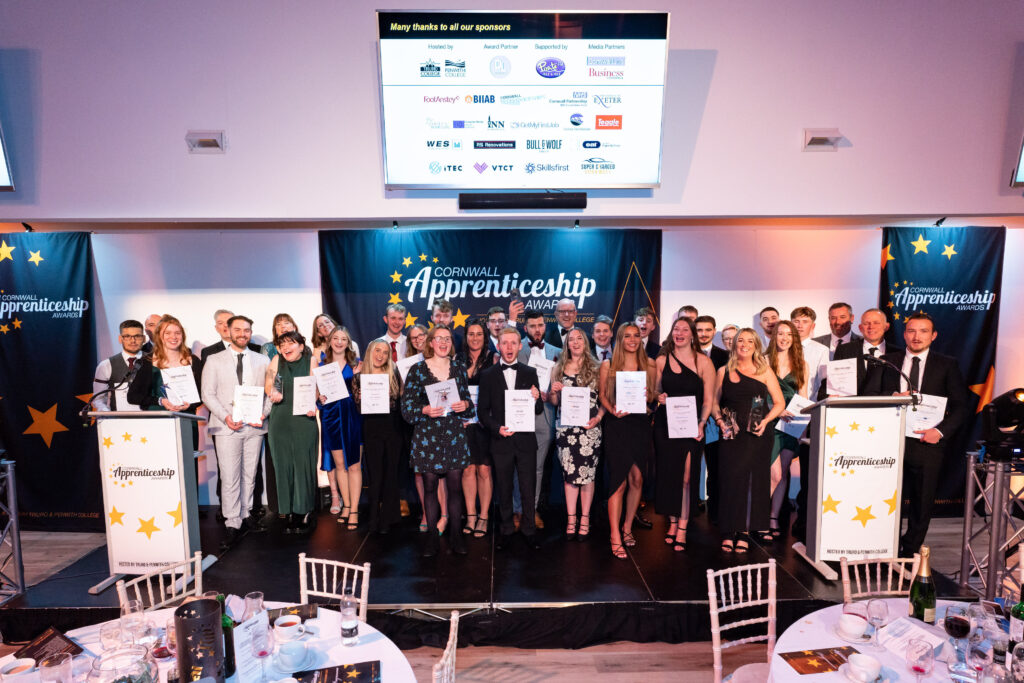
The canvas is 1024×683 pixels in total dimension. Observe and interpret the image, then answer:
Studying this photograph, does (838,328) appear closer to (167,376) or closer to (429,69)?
(429,69)

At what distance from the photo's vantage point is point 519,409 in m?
4.40

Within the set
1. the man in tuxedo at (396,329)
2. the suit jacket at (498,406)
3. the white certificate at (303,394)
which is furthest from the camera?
the man in tuxedo at (396,329)

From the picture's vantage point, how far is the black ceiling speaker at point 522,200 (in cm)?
452

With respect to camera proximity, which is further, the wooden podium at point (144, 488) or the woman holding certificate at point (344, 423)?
the woman holding certificate at point (344, 423)

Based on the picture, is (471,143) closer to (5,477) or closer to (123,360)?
(123,360)

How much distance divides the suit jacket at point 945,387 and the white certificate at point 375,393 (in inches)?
159

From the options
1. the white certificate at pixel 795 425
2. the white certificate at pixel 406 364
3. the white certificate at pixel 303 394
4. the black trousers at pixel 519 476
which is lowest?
the black trousers at pixel 519 476

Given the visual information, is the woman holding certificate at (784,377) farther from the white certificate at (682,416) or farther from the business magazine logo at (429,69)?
the business magazine logo at (429,69)

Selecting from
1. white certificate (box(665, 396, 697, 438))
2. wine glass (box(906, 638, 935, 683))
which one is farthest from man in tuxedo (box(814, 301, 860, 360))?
wine glass (box(906, 638, 935, 683))

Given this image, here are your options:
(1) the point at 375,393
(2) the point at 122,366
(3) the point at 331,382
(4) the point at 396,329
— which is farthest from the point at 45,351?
(1) the point at 375,393

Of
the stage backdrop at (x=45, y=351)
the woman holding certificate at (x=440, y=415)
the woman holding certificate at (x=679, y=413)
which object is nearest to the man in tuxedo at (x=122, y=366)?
the stage backdrop at (x=45, y=351)

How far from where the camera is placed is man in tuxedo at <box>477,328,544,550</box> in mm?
4426

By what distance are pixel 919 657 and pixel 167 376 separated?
497 cm

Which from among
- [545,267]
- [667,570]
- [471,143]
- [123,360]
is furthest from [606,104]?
[123,360]
